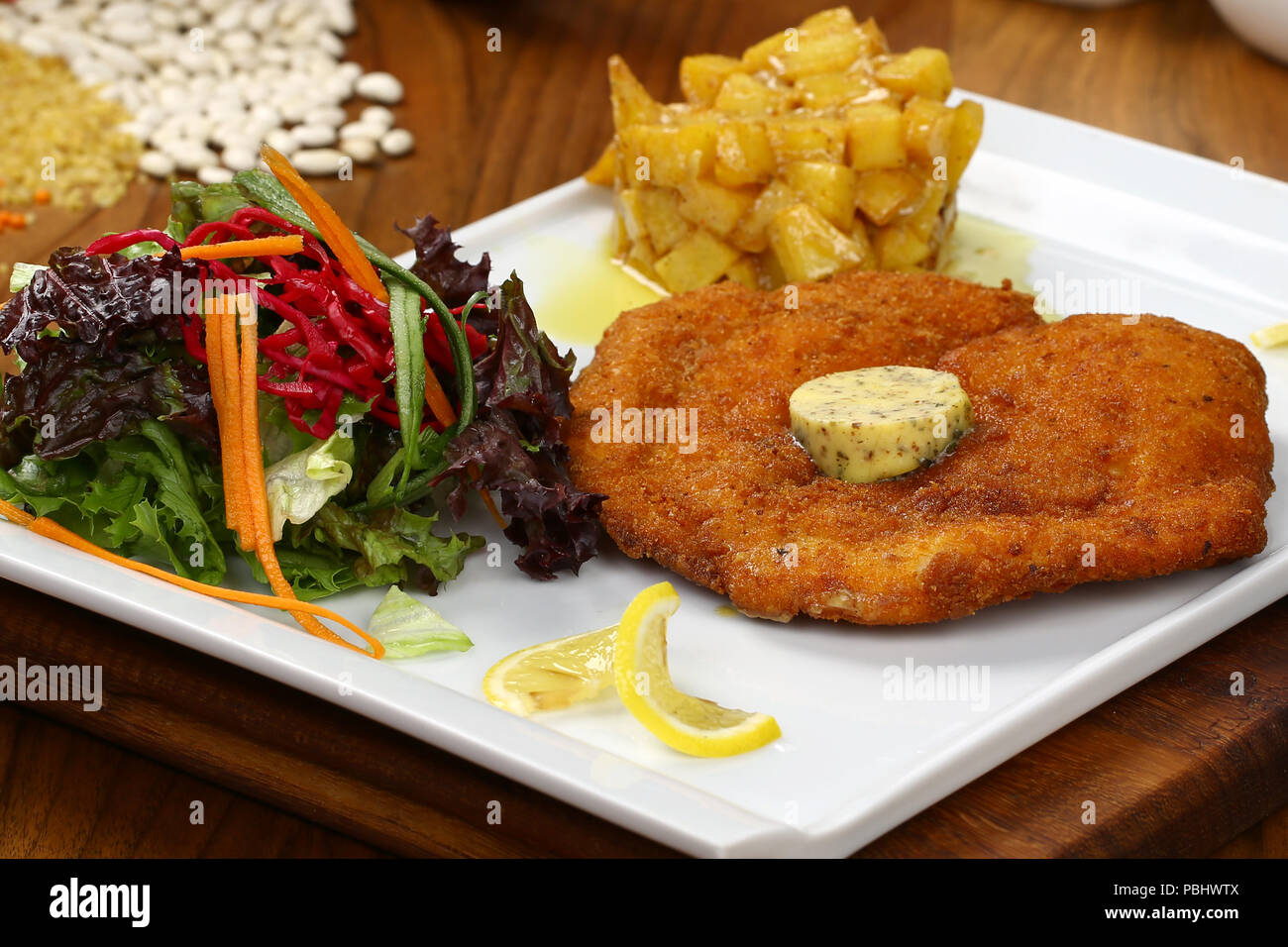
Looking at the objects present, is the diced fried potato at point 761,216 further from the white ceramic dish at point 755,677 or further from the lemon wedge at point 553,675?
the lemon wedge at point 553,675

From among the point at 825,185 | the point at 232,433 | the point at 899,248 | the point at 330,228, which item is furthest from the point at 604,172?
the point at 232,433

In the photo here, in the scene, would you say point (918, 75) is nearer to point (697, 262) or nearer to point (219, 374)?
point (697, 262)

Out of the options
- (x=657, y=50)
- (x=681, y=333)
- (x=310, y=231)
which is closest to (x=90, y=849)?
(x=310, y=231)

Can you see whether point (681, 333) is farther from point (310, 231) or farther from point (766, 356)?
point (310, 231)

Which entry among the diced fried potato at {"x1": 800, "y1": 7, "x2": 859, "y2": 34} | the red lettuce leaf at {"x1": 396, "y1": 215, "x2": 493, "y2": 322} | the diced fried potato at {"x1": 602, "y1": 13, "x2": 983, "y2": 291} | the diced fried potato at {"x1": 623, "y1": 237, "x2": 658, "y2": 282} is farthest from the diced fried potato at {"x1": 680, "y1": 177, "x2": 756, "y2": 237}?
the red lettuce leaf at {"x1": 396, "y1": 215, "x2": 493, "y2": 322}

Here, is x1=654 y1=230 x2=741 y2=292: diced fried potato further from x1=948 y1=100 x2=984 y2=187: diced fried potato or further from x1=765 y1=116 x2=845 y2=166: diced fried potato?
x1=948 y1=100 x2=984 y2=187: diced fried potato

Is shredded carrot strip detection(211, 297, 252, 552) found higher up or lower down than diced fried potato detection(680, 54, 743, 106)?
lower down
